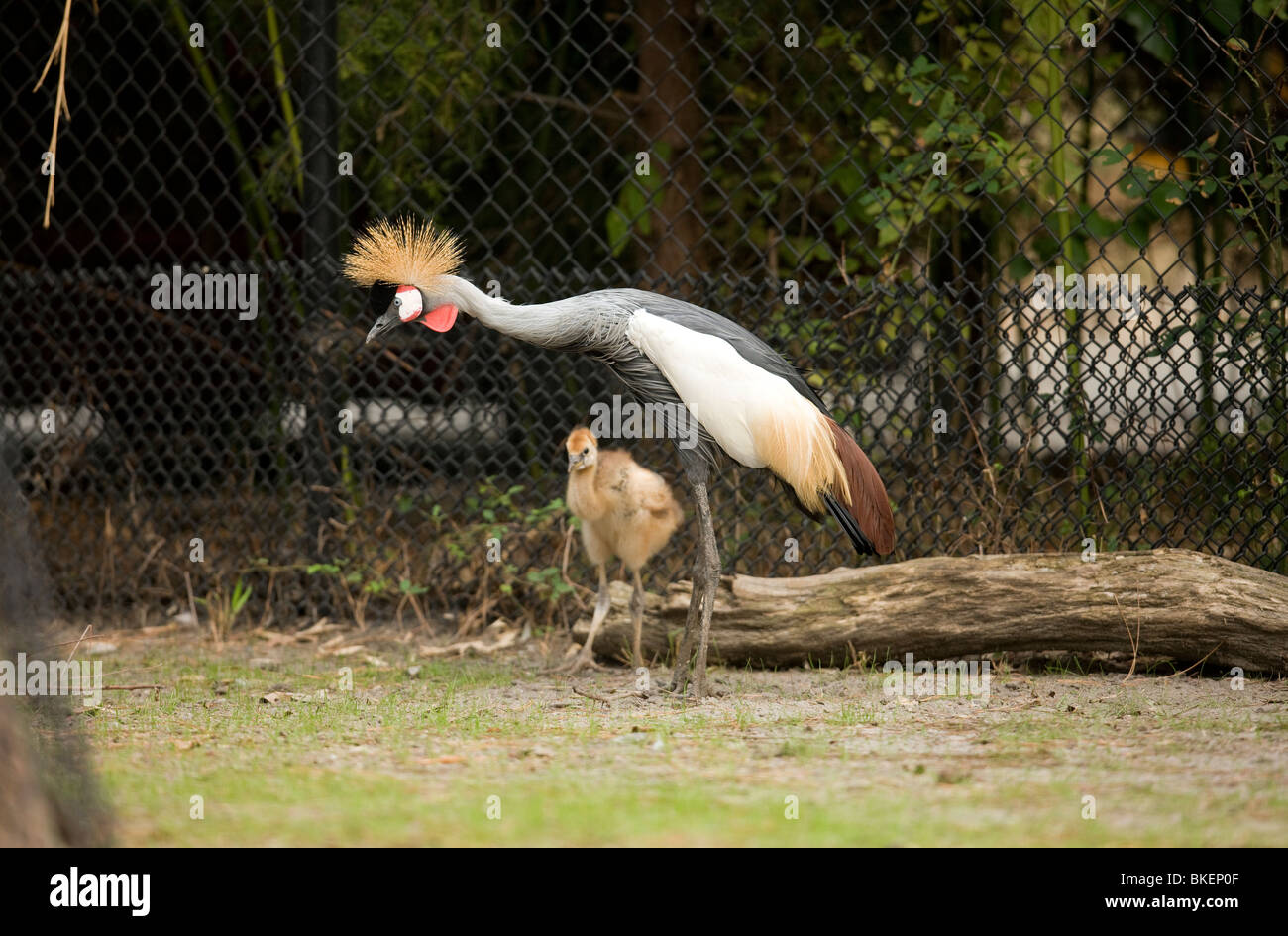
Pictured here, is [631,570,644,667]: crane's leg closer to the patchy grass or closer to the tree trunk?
the patchy grass

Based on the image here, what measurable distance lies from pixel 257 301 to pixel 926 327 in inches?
128

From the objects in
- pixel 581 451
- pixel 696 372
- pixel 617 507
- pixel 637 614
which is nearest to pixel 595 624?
pixel 637 614

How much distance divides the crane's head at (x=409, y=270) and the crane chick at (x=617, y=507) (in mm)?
762

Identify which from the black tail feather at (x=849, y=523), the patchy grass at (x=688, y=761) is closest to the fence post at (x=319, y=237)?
the patchy grass at (x=688, y=761)

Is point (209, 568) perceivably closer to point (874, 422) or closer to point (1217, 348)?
point (874, 422)

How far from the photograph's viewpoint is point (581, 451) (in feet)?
15.8

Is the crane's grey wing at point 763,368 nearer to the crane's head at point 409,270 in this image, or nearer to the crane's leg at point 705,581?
the crane's leg at point 705,581

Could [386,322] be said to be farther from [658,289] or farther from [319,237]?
[319,237]

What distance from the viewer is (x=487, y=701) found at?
4551mm

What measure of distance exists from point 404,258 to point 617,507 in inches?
48.8

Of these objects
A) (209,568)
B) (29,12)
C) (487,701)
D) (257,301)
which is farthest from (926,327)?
(29,12)

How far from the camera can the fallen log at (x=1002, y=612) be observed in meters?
4.57

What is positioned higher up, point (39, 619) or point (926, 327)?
point (926, 327)

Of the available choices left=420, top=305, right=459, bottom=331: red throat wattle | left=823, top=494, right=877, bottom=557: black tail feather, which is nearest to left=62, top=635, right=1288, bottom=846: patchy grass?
left=823, top=494, right=877, bottom=557: black tail feather
